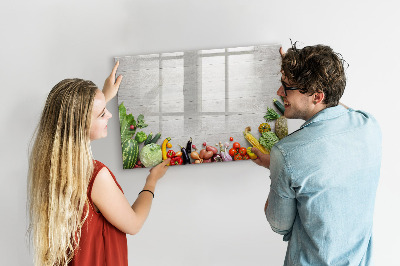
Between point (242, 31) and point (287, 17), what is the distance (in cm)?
18

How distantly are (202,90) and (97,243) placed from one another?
2.37 ft

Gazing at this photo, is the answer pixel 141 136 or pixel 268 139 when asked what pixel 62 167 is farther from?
pixel 268 139

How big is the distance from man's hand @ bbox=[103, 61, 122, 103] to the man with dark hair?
2.23ft

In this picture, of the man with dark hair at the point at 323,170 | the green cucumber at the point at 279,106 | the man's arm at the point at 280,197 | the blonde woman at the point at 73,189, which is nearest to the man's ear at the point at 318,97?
the man with dark hair at the point at 323,170

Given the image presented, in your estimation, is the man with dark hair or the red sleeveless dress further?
the red sleeveless dress

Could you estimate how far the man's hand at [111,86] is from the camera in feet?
5.24

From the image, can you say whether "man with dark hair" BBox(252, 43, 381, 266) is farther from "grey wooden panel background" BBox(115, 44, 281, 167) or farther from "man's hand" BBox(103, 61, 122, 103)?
"man's hand" BBox(103, 61, 122, 103)

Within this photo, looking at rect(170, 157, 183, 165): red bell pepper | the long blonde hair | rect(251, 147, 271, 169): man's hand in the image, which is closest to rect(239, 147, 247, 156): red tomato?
rect(251, 147, 271, 169): man's hand

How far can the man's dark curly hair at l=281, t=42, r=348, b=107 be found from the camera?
3.78 feet

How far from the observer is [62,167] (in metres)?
1.19

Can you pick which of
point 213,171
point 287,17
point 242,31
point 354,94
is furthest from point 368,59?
point 213,171

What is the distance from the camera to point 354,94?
65.2 inches

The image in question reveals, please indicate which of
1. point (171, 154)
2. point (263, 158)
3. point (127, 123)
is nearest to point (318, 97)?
point (263, 158)

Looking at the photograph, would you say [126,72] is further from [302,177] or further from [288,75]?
[302,177]
